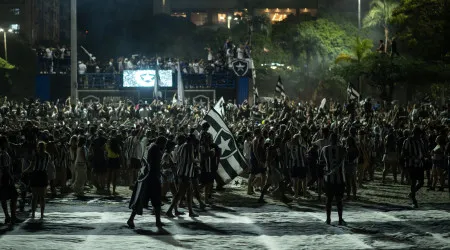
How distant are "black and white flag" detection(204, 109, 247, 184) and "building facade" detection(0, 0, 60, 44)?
6664 cm

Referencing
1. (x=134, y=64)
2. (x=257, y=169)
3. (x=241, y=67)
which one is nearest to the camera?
(x=257, y=169)

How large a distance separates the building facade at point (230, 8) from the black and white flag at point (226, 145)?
90.3m

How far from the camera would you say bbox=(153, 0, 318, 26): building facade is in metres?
110

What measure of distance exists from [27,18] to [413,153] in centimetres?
7377

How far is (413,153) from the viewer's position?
1706 centimetres

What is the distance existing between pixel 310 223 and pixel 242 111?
73.1ft

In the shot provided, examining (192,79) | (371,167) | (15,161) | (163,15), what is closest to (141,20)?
(163,15)

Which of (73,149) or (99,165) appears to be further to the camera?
(73,149)

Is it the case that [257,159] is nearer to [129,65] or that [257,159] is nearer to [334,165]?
[334,165]

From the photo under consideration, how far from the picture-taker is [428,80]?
52125 millimetres

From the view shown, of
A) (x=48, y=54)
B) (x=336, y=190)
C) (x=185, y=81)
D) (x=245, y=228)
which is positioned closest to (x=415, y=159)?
(x=336, y=190)

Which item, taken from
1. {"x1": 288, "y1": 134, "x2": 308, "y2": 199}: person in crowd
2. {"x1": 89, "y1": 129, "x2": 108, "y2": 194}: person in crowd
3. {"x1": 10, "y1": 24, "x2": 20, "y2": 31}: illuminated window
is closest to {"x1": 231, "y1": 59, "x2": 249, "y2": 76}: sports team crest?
{"x1": 89, "y1": 129, "x2": 108, "y2": 194}: person in crowd

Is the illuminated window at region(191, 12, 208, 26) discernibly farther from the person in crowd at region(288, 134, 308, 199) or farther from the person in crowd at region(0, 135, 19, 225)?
the person in crowd at region(0, 135, 19, 225)

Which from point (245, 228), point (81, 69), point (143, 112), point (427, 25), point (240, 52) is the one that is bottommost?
point (245, 228)
